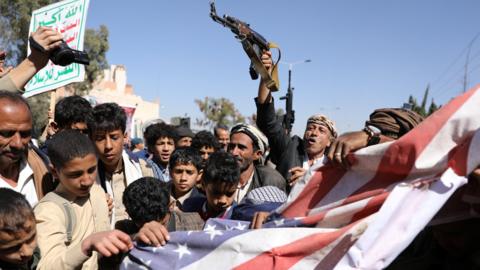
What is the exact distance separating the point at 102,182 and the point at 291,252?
2017 millimetres

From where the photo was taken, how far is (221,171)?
3.39 metres

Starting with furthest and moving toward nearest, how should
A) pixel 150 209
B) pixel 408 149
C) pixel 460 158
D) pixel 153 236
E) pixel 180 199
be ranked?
pixel 180 199 < pixel 150 209 < pixel 153 236 < pixel 408 149 < pixel 460 158

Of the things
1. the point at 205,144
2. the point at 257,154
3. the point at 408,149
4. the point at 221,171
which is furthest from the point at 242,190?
the point at 408,149

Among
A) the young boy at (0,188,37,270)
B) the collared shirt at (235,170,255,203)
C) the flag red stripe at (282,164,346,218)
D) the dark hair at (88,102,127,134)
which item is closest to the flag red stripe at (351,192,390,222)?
the flag red stripe at (282,164,346,218)

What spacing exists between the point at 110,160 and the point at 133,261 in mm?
1477

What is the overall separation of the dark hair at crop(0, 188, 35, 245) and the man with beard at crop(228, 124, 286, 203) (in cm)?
221

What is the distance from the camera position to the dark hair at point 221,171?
339 centimetres

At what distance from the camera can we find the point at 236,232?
80.0 inches

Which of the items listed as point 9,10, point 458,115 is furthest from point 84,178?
point 9,10

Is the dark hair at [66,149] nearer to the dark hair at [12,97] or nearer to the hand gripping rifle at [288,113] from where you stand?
the dark hair at [12,97]

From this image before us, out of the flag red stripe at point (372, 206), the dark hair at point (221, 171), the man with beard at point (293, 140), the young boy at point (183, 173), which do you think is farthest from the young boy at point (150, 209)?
the man with beard at point (293, 140)

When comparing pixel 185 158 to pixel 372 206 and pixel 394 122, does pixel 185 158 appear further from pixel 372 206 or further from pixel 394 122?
pixel 372 206

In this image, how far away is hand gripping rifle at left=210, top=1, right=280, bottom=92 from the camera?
4.82 meters

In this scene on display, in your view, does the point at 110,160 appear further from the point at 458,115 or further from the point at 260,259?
the point at 458,115
